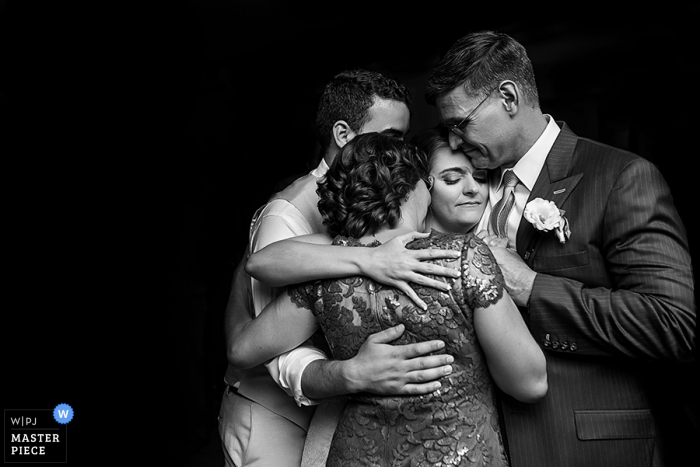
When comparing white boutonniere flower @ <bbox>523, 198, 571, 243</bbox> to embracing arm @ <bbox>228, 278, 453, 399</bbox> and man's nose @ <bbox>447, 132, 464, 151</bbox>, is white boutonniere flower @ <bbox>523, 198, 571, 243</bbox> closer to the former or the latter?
man's nose @ <bbox>447, 132, 464, 151</bbox>

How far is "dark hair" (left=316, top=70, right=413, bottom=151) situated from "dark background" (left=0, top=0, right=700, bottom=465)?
5.50 ft

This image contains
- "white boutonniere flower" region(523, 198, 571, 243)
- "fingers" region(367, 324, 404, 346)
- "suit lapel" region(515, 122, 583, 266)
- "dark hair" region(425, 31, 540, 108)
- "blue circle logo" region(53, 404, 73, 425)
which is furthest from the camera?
"blue circle logo" region(53, 404, 73, 425)

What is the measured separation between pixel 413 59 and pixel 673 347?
315cm

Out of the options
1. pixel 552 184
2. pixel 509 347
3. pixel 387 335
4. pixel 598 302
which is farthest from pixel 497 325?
pixel 552 184

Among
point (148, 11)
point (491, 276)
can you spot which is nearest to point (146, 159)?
point (148, 11)

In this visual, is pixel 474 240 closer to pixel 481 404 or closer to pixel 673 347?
pixel 481 404

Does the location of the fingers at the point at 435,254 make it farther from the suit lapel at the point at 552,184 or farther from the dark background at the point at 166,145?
the dark background at the point at 166,145

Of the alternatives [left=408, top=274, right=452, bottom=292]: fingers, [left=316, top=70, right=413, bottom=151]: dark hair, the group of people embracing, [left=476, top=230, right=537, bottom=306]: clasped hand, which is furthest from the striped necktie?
[left=408, top=274, right=452, bottom=292]: fingers

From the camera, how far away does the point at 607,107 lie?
170 inches

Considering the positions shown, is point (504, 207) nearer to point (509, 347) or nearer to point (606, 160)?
point (606, 160)

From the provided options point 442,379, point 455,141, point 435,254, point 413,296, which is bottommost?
point 442,379

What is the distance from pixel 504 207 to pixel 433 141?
38cm

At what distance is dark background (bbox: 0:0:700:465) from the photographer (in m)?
4.77

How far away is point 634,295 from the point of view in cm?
235
